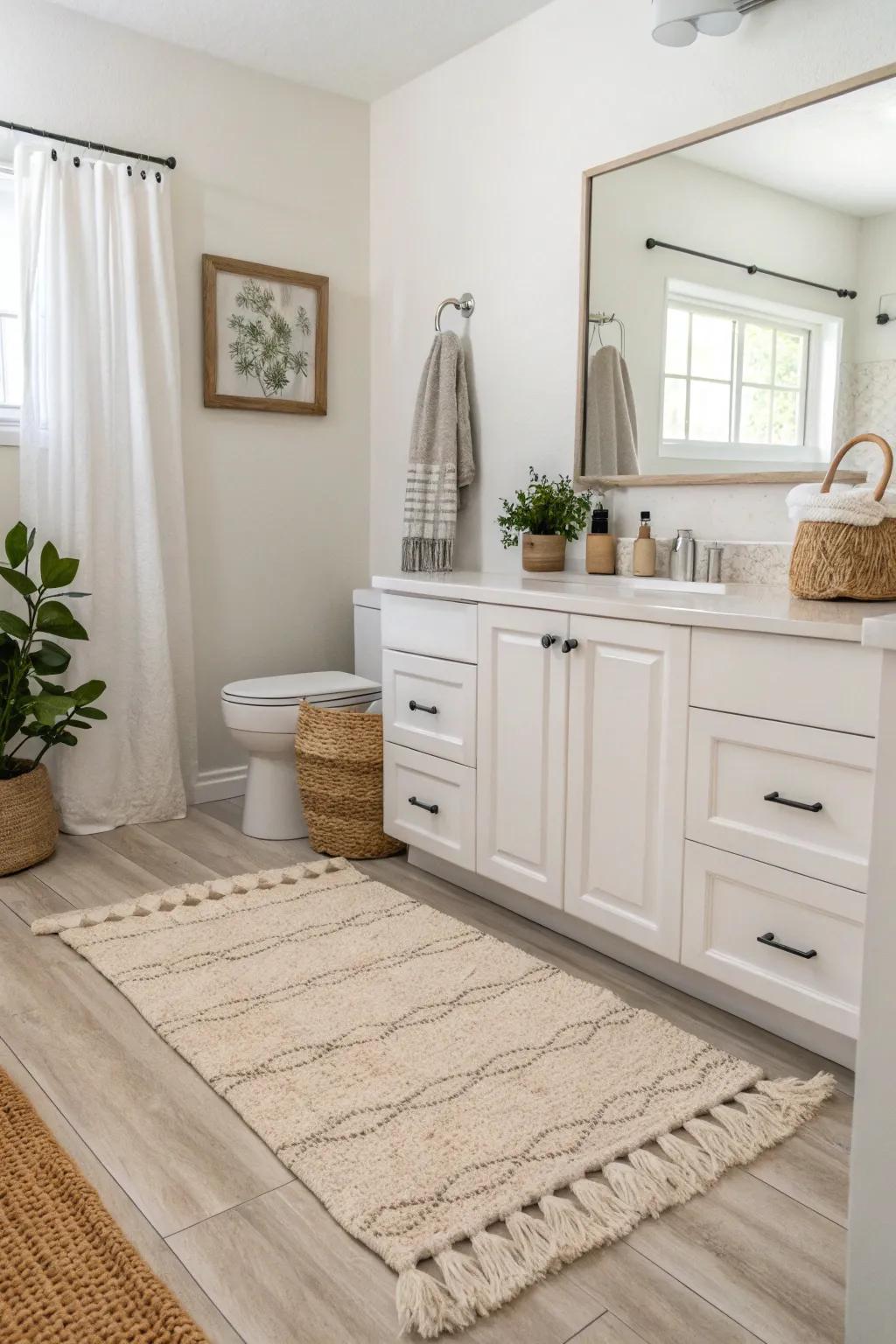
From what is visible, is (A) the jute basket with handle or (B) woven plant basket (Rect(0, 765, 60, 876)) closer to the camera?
(A) the jute basket with handle

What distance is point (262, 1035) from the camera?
1892 millimetres

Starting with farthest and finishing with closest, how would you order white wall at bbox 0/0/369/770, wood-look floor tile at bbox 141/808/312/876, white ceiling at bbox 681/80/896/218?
white wall at bbox 0/0/369/770 → wood-look floor tile at bbox 141/808/312/876 → white ceiling at bbox 681/80/896/218

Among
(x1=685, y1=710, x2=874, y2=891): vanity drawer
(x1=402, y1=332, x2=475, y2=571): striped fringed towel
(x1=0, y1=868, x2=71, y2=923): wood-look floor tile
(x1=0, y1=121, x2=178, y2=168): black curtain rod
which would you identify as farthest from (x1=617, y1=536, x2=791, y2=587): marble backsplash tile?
(x1=0, y1=121, x2=178, y2=168): black curtain rod

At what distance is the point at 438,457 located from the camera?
10.5ft

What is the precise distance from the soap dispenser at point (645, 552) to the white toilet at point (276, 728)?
0.88 meters

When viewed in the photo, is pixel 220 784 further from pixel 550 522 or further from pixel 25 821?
pixel 550 522

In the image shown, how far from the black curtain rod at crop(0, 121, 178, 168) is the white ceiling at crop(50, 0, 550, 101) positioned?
0.35m

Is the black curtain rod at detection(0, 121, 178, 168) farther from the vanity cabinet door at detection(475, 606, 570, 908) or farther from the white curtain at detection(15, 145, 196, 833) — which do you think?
the vanity cabinet door at detection(475, 606, 570, 908)

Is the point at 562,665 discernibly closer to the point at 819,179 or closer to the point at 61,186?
the point at 819,179

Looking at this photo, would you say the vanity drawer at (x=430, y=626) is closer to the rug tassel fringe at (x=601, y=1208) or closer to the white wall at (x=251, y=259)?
the white wall at (x=251, y=259)

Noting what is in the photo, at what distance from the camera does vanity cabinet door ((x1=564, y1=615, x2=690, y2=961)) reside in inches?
77.1

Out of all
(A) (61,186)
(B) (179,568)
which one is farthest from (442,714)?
(A) (61,186)

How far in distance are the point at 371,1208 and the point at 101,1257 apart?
13.9 inches

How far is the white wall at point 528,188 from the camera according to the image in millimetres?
2373
